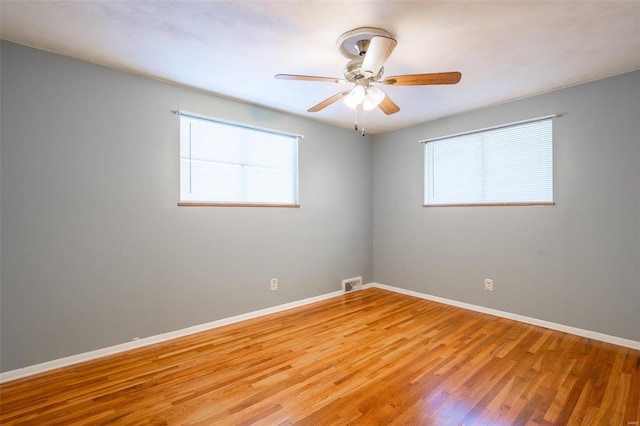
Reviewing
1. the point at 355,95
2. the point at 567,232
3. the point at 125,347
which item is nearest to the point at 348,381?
the point at 125,347

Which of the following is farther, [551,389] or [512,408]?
[551,389]

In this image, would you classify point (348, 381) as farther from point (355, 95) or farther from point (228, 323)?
point (355, 95)

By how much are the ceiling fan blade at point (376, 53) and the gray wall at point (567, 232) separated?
A: 2.22m

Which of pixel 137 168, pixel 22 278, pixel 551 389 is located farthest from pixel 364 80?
pixel 22 278

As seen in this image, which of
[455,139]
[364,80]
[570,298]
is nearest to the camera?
[364,80]

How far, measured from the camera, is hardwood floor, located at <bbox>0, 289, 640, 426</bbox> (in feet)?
5.66

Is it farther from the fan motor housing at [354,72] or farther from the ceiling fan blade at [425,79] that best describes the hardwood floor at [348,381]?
the fan motor housing at [354,72]

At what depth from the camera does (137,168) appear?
2646mm

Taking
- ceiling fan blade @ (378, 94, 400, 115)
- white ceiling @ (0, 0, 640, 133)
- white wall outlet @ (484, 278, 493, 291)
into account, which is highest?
white ceiling @ (0, 0, 640, 133)

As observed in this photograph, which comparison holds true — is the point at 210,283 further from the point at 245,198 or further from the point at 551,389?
the point at 551,389

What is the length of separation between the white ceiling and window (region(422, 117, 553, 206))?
1.85 ft

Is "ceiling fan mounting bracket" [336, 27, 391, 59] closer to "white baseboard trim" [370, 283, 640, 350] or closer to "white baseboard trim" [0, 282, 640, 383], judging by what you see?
"white baseboard trim" [0, 282, 640, 383]

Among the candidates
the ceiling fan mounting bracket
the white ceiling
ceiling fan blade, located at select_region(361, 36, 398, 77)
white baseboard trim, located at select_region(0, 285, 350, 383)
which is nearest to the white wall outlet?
the white ceiling

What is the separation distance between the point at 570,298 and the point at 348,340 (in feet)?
7.31
